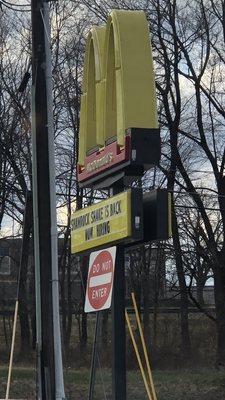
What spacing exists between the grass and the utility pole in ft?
8.33

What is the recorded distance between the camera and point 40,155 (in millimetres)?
13117

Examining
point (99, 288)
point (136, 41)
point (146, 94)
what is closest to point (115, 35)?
point (136, 41)

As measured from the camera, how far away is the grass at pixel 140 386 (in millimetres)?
16328

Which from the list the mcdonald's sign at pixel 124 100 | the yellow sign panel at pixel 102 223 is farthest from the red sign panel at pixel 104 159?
the yellow sign panel at pixel 102 223

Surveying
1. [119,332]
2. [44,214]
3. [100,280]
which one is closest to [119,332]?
[119,332]

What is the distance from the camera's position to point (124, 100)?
30.2 ft

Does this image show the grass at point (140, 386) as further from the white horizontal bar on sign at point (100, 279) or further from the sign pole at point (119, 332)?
the white horizontal bar on sign at point (100, 279)

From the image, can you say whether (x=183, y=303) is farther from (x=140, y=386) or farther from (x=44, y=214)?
(x=44, y=214)

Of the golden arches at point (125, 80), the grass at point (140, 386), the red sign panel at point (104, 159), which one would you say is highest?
the golden arches at point (125, 80)

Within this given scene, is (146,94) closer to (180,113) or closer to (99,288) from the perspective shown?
(99,288)

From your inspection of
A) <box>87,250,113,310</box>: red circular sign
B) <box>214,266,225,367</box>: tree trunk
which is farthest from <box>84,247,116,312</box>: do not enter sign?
<box>214,266,225,367</box>: tree trunk

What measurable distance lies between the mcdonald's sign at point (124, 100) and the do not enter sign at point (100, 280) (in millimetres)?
1193

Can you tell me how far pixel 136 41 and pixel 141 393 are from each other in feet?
32.3

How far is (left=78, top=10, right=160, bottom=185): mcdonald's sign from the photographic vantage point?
9.00 m
